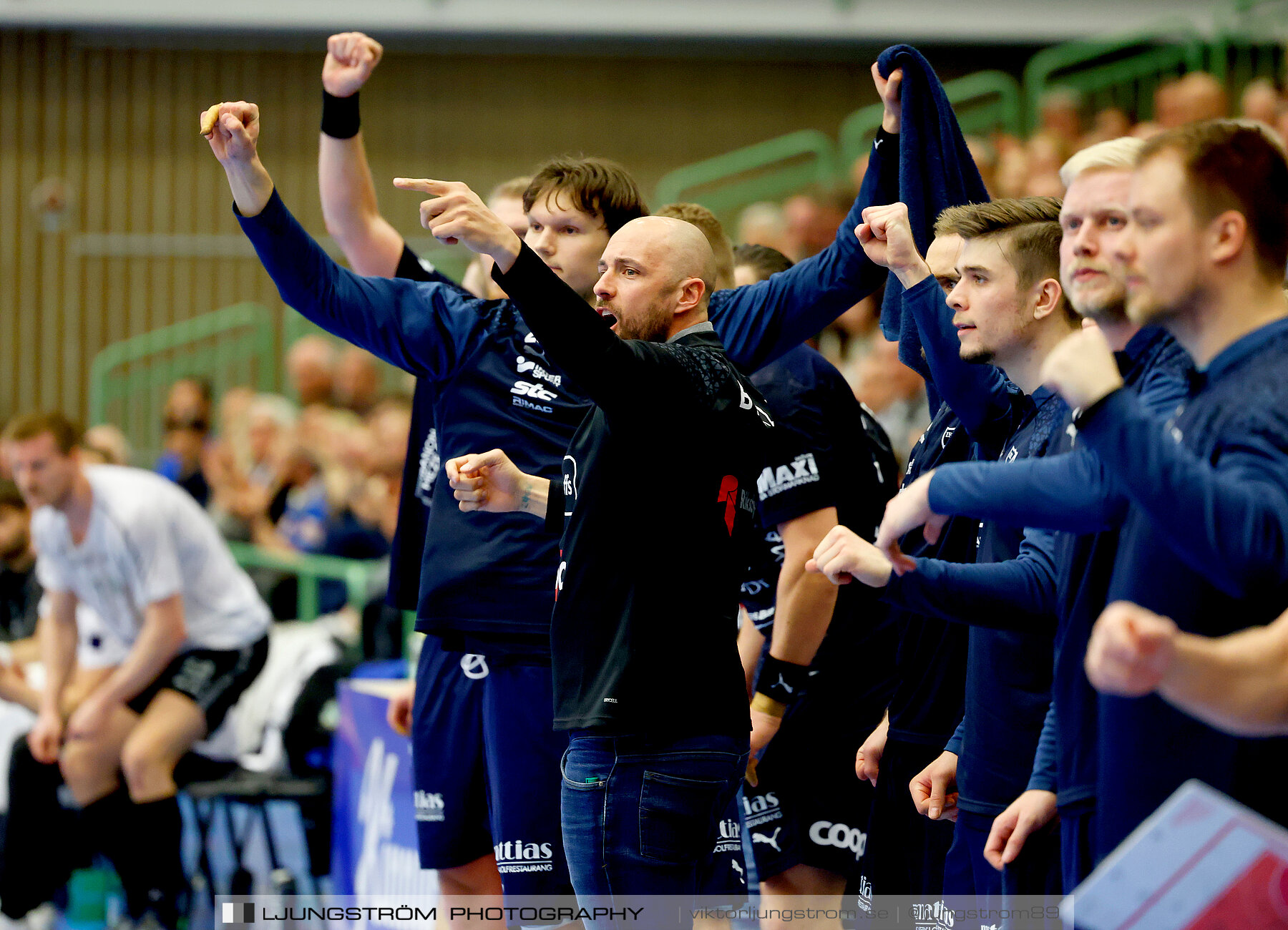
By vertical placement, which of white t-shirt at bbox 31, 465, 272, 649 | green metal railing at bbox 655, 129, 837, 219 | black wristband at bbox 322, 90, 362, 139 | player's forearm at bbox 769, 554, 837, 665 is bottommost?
white t-shirt at bbox 31, 465, 272, 649

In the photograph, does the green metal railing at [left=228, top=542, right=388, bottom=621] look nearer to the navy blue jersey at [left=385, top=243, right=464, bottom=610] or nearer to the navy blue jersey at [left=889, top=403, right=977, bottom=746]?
the navy blue jersey at [left=385, top=243, right=464, bottom=610]

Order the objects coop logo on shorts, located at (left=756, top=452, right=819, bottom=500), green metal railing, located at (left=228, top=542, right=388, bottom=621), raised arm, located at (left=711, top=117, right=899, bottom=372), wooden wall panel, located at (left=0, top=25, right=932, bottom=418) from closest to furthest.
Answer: raised arm, located at (left=711, top=117, right=899, bottom=372) → coop logo on shorts, located at (left=756, top=452, right=819, bottom=500) → green metal railing, located at (left=228, top=542, right=388, bottom=621) → wooden wall panel, located at (left=0, top=25, right=932, bottom=418)

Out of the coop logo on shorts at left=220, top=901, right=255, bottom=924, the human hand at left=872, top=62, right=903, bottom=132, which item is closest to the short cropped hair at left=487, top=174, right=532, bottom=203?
the human hand at left=872, top=62, right=903, bottom=132

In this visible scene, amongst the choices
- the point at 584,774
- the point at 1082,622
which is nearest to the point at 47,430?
the point at 584,774

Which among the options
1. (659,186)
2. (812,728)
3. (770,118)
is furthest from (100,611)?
(770,118)

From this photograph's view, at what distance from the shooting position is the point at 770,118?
1323 cm

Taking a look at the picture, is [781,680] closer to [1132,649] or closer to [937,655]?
[937,655]

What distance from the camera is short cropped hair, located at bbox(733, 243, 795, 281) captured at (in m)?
4.04

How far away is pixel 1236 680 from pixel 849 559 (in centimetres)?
63

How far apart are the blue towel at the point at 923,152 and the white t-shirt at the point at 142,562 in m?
3.55

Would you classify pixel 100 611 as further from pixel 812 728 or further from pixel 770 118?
pixel 770 118

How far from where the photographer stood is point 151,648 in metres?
5.54

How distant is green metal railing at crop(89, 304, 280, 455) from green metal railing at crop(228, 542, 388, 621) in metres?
4.56

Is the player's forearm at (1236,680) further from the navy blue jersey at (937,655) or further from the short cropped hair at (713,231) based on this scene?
the short cropped hair at (713,231)
